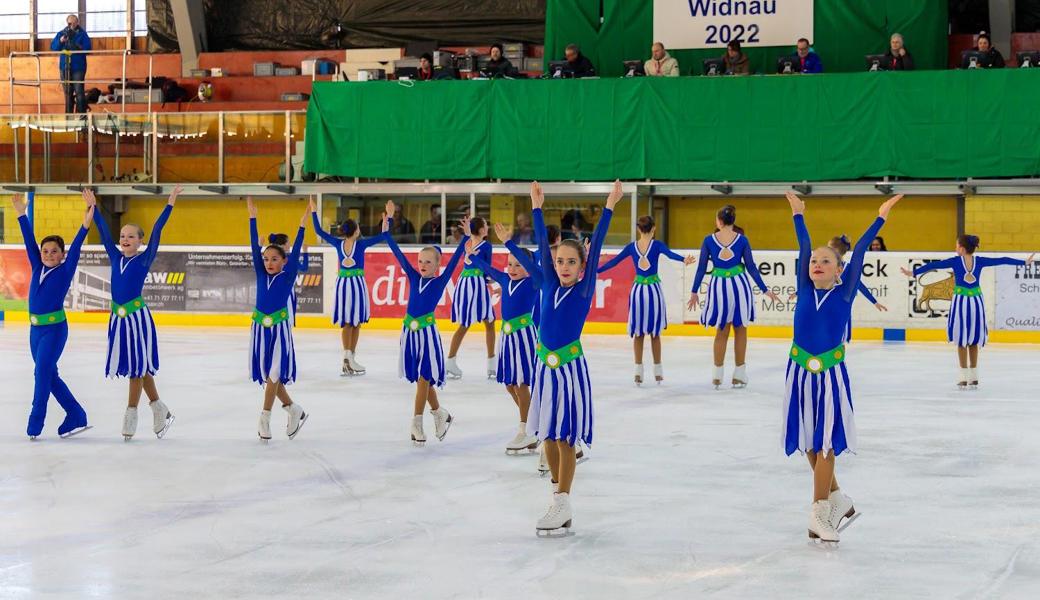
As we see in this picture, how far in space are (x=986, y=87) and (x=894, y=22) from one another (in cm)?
332

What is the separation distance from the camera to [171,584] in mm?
5898

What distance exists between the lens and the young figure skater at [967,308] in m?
14.0

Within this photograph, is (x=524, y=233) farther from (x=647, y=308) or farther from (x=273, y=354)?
(x=273, y=354)

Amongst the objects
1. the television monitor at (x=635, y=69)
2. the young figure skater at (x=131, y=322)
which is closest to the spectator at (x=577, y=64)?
the television monitor at (x=635, y=69)

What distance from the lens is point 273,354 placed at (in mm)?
9891

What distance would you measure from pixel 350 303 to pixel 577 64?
10.2 m

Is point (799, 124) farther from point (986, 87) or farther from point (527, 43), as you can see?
point (527, 43)

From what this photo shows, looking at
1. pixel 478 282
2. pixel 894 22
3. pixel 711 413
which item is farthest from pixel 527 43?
pixel 711 413

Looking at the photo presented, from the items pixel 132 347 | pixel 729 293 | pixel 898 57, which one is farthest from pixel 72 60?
pixel 132 347

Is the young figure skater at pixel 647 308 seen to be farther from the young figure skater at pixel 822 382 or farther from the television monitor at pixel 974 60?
the television monitor at pixel 974 60

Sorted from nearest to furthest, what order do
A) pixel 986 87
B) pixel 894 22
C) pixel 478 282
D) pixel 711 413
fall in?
pixel 711 413, pixel 478 282, pixel 986 87, pixel 894 22

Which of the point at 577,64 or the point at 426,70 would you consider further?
the point at 426,70

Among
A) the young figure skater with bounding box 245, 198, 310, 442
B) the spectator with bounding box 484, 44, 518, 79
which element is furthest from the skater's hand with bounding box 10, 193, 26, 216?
the spectator with bounding box 484, 44, 518, 79

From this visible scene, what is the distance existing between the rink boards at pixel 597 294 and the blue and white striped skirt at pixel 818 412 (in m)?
13.8
